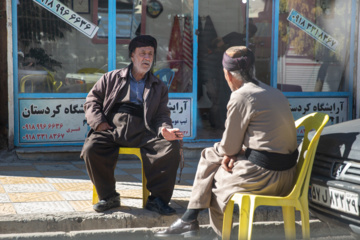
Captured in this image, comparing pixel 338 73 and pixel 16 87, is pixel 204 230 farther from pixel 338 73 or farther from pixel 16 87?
pixel 338 73

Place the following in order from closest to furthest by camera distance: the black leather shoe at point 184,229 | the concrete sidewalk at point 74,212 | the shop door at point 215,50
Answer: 1. the black leather shoe at point 184,229
2. the concrete sidewalk at point 74,212
3. the shop door at point 215,50

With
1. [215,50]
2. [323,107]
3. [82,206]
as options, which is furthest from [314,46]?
[82,206]

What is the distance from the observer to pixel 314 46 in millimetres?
8227

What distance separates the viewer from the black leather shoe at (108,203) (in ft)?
14.5

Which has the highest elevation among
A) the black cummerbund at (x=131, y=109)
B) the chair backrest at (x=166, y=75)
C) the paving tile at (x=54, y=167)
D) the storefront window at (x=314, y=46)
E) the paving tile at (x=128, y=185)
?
the storefront window at (x=314, y=46)

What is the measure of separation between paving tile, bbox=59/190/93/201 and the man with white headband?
1631 millimetres

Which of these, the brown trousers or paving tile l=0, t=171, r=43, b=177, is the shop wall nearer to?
paving tile l=0, t=171, r=43, b=177

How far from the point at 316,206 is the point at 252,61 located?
42.7 inches

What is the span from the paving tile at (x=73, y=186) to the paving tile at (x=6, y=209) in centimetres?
75

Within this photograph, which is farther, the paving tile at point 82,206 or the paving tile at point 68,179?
the paving tile at point 68,179

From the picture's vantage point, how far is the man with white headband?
351cm

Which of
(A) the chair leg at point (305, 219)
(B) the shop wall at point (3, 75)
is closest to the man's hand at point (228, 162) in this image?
(A) the chair leg at point (305, 219)

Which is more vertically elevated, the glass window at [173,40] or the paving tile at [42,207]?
the glass window at [173,40]

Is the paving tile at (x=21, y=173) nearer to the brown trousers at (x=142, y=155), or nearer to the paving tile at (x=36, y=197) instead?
the paving tile at (x=36, y=197)
